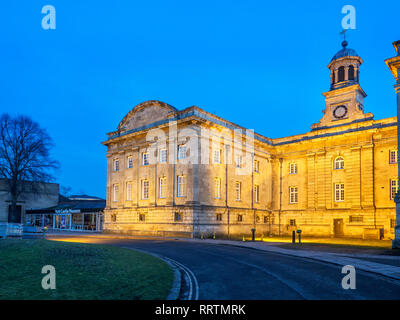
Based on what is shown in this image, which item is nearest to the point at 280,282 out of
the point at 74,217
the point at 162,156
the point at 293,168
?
the point at 162,156

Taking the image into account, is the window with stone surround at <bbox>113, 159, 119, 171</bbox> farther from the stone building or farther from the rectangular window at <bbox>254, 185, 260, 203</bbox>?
the rectangular window at <bbox>254, 185, 260, 203</bbox>

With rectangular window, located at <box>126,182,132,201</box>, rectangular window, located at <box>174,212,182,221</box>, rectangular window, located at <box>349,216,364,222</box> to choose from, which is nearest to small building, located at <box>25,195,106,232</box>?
rectangular window, located at <box>126,182,132,201</box>

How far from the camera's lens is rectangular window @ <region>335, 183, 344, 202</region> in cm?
3834

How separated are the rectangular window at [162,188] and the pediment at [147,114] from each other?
7025mm

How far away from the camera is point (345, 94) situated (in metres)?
41.0

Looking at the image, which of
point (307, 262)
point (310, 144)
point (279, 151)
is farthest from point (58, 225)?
point (307, 262)

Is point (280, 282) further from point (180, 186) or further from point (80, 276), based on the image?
point (180, 186)

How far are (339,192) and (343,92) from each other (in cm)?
1229

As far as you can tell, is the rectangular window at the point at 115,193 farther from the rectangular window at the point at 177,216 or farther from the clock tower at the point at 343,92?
the clock tower at the point at 343,92

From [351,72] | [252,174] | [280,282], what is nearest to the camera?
[280,282]

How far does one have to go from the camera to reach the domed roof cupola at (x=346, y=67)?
137 ft

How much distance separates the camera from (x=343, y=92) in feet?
135

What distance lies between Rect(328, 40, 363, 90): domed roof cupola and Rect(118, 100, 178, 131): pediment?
69.7 feet
